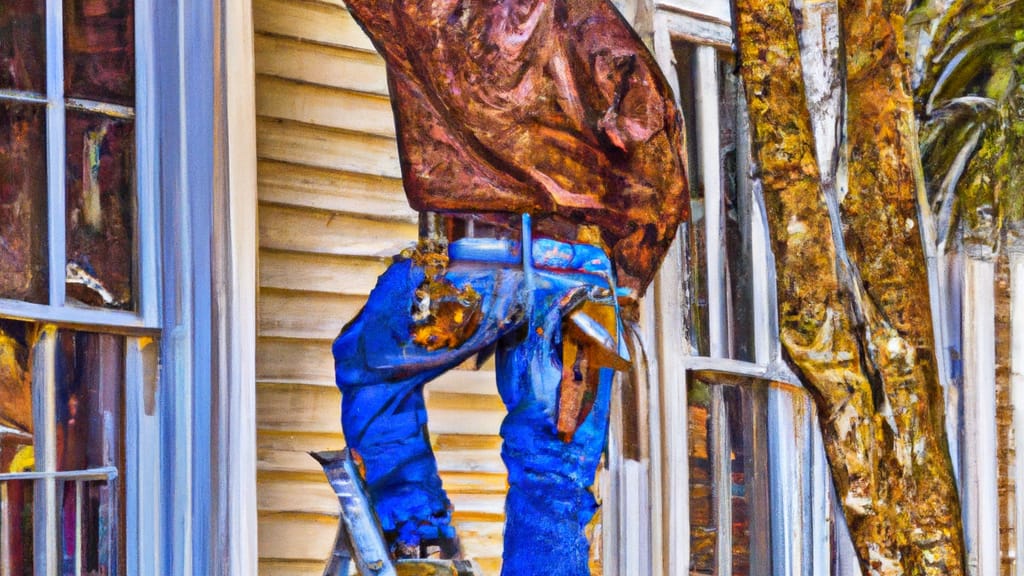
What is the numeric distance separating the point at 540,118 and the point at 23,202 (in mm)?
1355

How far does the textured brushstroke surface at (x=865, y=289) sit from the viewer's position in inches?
136

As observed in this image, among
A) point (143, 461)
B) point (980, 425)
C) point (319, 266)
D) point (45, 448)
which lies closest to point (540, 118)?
point (319, 266)

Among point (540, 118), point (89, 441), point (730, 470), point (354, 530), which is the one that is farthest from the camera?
point (730, 470)

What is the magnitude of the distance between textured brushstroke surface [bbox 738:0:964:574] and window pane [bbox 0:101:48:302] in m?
1.96

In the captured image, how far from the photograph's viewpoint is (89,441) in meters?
2.79

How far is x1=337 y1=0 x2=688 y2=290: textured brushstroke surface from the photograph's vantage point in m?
3.26

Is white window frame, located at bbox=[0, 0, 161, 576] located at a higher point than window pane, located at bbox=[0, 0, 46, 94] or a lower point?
lower

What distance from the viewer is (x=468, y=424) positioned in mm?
3229

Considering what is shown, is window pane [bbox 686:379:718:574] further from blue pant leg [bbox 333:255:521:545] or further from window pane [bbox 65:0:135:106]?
window pane [bbox 65:0:135:106]

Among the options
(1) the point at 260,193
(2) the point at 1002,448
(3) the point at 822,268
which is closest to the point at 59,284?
(1) the point at 260,193

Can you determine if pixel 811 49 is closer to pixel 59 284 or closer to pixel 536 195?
pixel 536 195

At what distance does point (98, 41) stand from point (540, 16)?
1.18 meters

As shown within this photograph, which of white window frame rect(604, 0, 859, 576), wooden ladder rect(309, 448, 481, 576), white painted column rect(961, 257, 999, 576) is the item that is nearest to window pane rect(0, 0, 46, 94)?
wooden ladder rect(309, 448, 481, 576)

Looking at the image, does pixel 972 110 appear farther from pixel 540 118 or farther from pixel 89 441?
pixel 89 441
